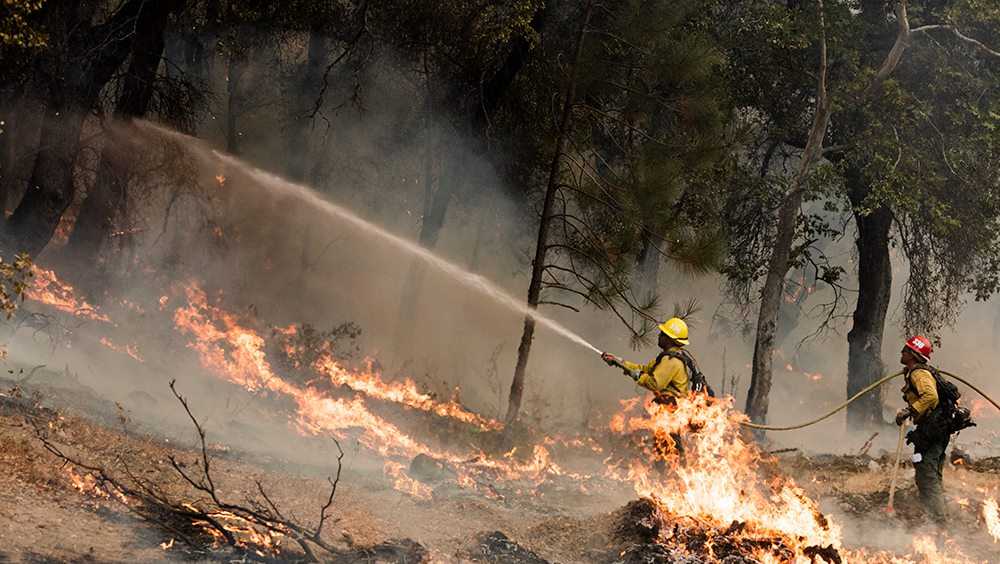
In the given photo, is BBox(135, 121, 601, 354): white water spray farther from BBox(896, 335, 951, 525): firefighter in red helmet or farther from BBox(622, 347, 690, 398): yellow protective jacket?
BBox(896, 335, 951, 525): firefighter in red helmet

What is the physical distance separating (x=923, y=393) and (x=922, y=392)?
1 cm

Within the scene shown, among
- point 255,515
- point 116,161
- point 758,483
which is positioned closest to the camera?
point 255,515

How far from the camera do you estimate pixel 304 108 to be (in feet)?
72.8

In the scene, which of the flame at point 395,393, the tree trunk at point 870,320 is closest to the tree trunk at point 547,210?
the flame at point 395,393

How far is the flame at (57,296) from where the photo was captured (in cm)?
1473

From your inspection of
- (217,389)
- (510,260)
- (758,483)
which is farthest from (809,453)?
(217,389)

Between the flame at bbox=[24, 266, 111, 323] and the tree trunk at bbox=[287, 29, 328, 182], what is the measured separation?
21.1ft

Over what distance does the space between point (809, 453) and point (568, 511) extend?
7365mm

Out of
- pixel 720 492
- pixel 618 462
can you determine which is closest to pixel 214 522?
pixel 720 492

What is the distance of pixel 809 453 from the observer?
17844mm

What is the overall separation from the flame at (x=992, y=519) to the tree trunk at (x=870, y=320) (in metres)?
9.32

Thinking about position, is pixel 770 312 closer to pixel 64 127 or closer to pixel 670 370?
pixel 670 370

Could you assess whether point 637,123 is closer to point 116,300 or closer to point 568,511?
point 568,511

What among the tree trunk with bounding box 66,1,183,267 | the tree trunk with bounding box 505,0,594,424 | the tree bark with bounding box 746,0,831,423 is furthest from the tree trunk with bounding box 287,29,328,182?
the tree bark with bounding box 746,0,831,423
